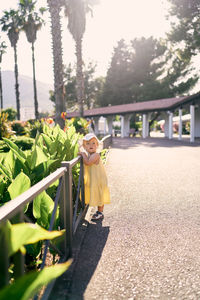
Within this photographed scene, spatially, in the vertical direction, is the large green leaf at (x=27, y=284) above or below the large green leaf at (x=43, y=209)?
above

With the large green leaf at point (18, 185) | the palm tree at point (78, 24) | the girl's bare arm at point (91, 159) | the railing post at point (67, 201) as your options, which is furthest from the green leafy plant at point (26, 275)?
the palm tree at point (78, 24)

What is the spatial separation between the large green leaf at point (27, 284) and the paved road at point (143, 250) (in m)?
1.52

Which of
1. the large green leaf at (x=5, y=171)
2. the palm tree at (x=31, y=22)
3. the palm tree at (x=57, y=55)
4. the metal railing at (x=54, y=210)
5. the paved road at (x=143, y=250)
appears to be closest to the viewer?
the metal railing at (x=54, y=210)

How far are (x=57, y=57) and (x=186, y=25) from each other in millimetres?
18762

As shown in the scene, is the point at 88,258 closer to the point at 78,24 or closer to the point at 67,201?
the point at 67,201

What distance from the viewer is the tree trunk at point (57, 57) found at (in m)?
14.8

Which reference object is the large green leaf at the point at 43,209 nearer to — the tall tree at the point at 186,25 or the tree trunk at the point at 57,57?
the tree trunk at the point at 57,57

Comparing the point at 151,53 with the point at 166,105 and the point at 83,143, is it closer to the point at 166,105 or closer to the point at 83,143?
the point at 166,105

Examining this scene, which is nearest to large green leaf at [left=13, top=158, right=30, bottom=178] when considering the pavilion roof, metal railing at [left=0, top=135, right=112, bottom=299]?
metal railing at [left=0, top=135, right=112, bottom=299]

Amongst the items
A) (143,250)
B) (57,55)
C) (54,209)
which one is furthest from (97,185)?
(57,55)

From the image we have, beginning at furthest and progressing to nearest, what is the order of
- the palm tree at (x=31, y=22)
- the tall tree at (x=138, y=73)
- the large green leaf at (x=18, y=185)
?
the tall tree at (x=138, y=73) < the palm tree at (x=31, y=22) < the large green leaf at (x=18, y=185)

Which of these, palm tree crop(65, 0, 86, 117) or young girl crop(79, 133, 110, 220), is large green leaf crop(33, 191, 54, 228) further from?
palm tree crop(65, 0, 86, 117)

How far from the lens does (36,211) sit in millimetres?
2807

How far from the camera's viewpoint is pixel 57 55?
15266 mm
